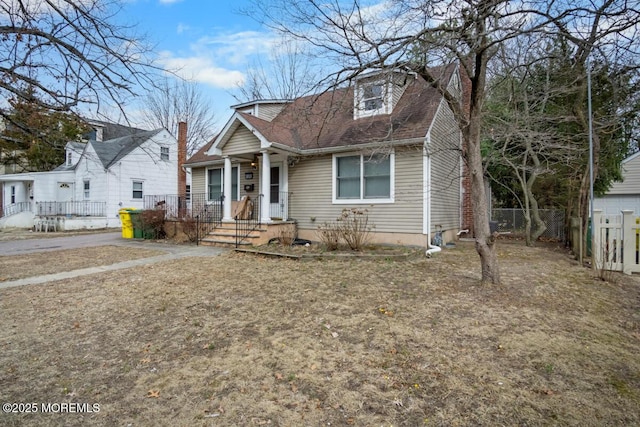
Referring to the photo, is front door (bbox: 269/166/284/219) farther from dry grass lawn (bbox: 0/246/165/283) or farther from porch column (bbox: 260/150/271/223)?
dry grass lawn (bbox: 0/246/165/283)

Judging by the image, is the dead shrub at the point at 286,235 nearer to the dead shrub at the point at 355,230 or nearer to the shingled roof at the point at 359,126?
the dead shrub at the point at 355,230

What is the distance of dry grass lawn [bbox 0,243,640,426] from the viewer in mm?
2613

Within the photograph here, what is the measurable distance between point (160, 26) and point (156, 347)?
16.0ft

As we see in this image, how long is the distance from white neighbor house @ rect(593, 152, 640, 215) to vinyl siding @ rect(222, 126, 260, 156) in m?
18.8

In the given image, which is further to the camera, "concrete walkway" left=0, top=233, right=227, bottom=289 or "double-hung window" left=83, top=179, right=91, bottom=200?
"double-hung window" left=83, top=179, right=91, bottom=200

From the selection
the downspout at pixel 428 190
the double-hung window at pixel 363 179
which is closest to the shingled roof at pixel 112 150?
the double-hung window at pixel 363 179

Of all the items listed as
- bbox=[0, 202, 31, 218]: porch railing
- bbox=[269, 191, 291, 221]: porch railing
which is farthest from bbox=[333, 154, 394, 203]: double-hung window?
bbox=[0, 202, 31, 218]: porch railing

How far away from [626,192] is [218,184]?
22.4 m

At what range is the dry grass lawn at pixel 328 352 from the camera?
2.61 meters

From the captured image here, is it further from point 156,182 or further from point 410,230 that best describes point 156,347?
point 156,182

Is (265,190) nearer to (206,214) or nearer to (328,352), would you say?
(206,214)

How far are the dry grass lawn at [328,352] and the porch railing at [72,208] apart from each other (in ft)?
55.1

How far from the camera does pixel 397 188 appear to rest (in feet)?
34.6

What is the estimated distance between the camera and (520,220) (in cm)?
1600
